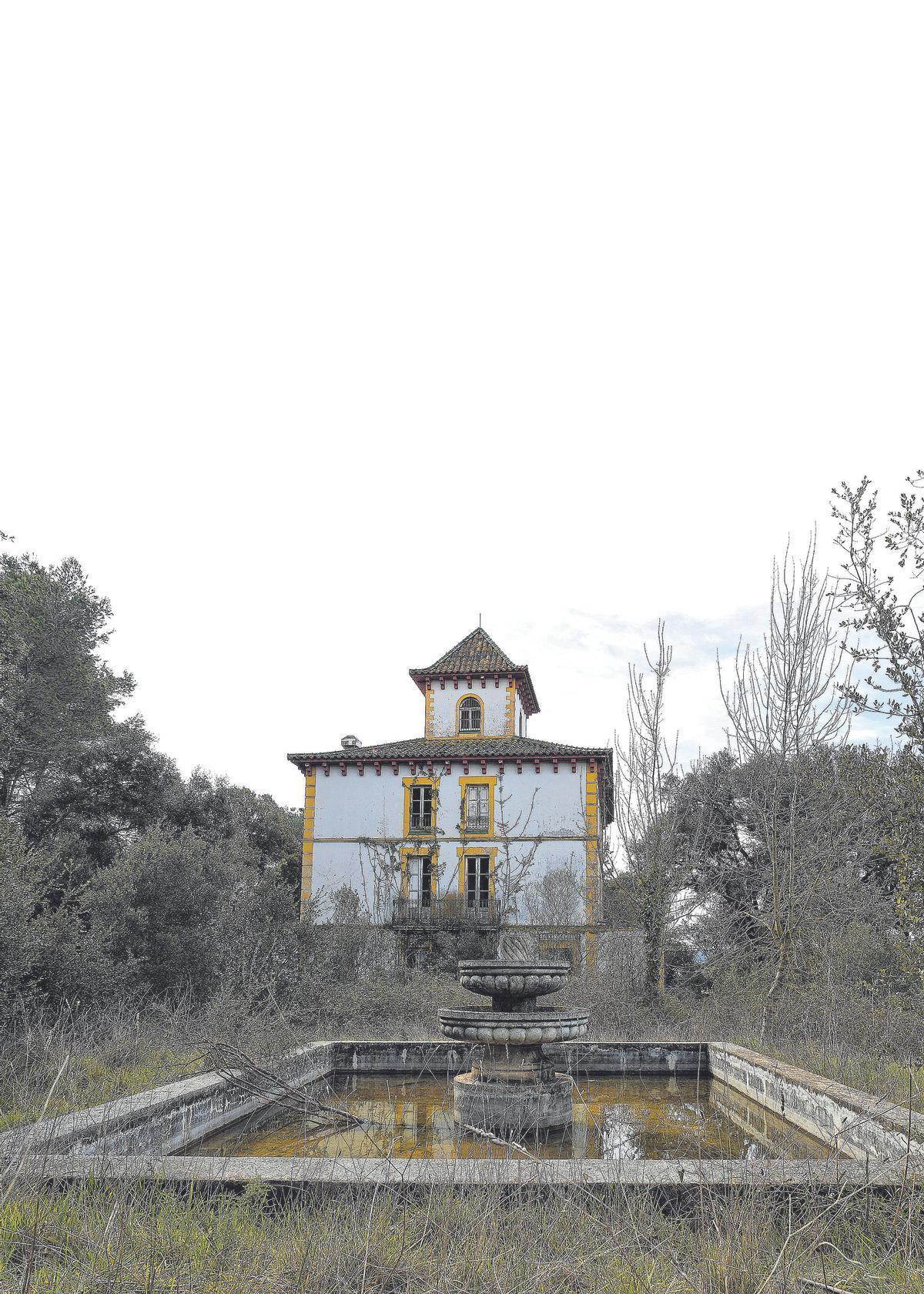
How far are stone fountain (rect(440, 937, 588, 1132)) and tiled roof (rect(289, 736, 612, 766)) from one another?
19.6m

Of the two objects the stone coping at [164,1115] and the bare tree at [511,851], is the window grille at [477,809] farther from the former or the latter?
the stone coping at [164,1115]

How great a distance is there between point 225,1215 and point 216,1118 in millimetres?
3577

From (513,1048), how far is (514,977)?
595 millimetres

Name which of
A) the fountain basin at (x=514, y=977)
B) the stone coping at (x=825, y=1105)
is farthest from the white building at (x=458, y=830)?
the fountain basin at (x=514, y=977)

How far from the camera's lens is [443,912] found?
91.7 feet

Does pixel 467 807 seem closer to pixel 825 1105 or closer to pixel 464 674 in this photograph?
pixel 464 674

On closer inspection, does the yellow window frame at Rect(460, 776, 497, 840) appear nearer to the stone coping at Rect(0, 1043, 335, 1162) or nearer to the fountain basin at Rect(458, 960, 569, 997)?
the stone coping at Rect(0, 1043, 335, 1162)

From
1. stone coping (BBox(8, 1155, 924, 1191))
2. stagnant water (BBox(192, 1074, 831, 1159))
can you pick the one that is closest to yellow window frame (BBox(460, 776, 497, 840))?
stagnant water (BBox(192, 1074, 831, 1159))

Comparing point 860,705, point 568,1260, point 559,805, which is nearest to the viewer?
point 568,1260

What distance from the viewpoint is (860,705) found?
756 cm

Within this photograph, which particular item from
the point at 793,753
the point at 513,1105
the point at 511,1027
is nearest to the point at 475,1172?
the point at 513,1105

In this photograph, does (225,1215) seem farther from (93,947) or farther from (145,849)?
(145,849)

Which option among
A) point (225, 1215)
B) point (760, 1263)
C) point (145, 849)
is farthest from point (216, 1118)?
point (145, 849)

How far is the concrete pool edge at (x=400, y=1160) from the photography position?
15.4 feet
